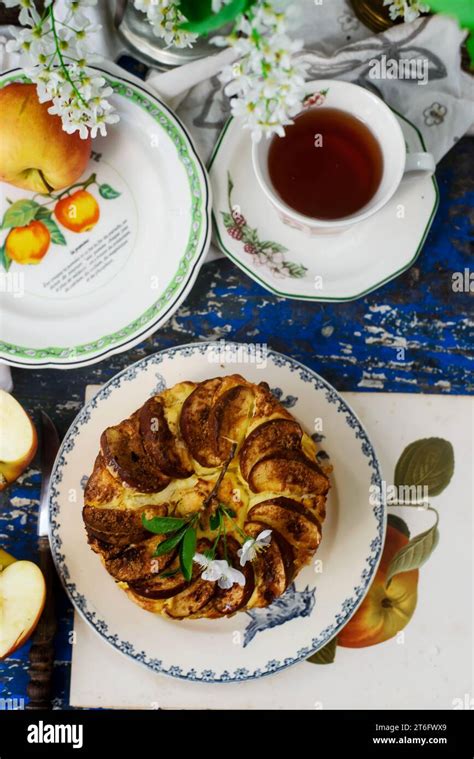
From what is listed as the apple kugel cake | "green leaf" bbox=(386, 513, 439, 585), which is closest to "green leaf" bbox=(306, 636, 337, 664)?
"green leaf" bbox=(386, 513, 439, 585)

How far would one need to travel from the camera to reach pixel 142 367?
5.09 feet

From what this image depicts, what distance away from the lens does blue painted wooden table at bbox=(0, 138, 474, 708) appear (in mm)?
1632

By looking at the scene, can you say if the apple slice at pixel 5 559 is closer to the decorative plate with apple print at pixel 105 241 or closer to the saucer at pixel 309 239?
the decorative plate with apple print at pixel 105 241

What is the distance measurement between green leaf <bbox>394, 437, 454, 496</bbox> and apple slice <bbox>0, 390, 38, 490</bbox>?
2.53ft

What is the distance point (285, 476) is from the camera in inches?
52.7

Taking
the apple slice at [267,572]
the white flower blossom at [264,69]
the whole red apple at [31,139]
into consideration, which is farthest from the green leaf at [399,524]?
the whole red apple at [31,139]

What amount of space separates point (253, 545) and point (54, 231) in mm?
783

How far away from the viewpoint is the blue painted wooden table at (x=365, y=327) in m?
1.63

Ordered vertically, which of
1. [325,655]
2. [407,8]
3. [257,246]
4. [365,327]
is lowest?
[325,655]

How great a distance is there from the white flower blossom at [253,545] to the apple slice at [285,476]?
90 millimetres

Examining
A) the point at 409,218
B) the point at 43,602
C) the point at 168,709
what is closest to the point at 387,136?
the point at 409,218

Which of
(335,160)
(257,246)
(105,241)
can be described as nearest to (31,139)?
(105,241)

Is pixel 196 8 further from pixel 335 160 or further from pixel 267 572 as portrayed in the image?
pixel 267 572

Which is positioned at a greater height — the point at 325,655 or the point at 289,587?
the point at 289,587
